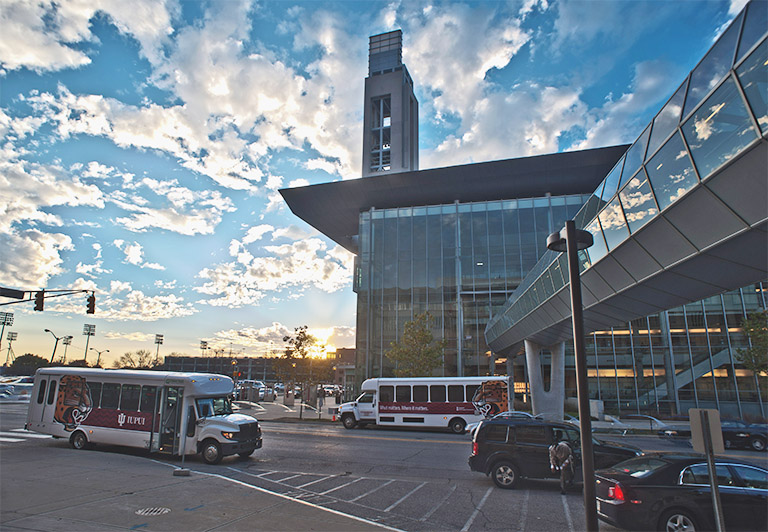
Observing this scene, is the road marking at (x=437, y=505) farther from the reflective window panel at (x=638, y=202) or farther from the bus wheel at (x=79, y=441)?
the bus wheel at (x=79, y=441)

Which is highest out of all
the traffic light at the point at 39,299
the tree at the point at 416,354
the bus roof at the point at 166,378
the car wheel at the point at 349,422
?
the traffic light at the point at 39,299

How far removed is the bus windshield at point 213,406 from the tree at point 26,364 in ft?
375

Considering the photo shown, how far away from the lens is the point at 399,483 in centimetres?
1190

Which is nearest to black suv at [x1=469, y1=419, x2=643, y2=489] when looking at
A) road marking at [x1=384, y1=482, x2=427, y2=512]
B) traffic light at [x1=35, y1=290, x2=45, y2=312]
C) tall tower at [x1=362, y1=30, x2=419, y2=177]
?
road marking at [x1=384, y1=482, x2=427, y2=512]

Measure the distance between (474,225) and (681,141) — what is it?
36019 millimetres

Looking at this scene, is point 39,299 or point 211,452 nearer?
point 211,452

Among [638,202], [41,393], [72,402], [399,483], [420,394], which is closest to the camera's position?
[638,202]

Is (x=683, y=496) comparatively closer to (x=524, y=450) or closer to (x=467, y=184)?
(x=524, y=450)

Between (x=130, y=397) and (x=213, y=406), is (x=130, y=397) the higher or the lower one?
the higher one

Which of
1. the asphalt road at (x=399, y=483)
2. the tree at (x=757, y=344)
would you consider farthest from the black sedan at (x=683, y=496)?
the tree at (x=757, y=344)

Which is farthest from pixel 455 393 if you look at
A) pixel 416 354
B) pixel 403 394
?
pixel 416 354

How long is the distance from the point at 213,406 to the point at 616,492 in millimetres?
12731

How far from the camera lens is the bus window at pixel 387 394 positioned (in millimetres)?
26297

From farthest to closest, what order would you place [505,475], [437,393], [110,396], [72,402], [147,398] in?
1. [437,393]
2. [72,402]
3. [110,396]
4. [147,398]
5. [505,475]
